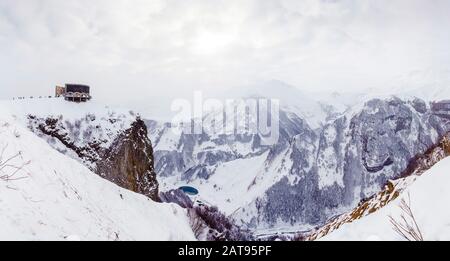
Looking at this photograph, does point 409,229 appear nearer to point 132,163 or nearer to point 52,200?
point 52,200

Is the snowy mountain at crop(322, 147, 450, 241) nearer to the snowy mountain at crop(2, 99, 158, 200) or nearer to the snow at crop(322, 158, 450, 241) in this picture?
the snow at crop(322, 158, 450, 241)

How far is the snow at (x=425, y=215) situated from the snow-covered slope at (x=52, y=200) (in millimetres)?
6931

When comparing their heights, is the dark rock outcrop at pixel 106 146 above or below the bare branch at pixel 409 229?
below

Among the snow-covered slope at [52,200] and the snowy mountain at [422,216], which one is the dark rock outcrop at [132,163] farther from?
the snowy mountain at [422,216]

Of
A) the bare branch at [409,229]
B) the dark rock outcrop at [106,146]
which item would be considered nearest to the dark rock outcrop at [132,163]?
the dark rock outcrop at [106,146]

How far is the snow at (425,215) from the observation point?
320 inches

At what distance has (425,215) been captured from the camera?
877 centimetres

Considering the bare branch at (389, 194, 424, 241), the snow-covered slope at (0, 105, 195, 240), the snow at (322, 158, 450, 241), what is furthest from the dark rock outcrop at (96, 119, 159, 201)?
the bare branch at (389, 194, 424, 241)

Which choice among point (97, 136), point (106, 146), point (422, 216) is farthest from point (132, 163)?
point (422, 216)

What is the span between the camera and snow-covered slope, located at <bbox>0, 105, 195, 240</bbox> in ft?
30.4

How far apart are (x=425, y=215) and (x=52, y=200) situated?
33.5ft
